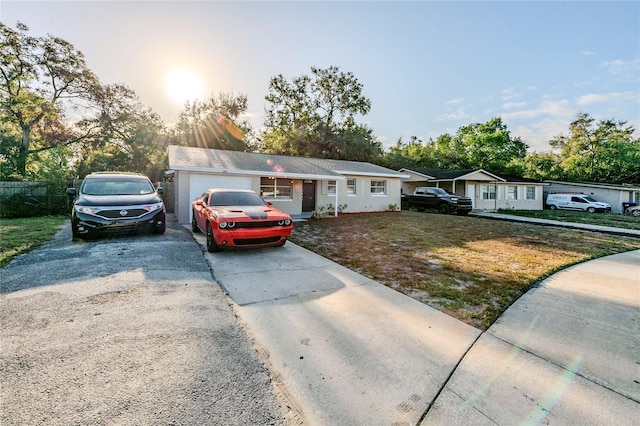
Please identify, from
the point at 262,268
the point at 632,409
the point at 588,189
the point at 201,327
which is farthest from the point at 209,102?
the point at 588,189

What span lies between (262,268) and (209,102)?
29.4 m

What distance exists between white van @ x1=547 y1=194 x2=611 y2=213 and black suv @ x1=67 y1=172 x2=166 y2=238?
31109 millimetres

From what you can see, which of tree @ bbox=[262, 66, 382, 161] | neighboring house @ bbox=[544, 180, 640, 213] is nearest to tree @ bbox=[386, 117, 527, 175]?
tree @ bbox=[262, 66, 382, 161]

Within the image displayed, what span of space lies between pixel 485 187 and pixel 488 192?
0.56 m

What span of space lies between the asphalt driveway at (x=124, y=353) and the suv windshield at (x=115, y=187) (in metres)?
3.39

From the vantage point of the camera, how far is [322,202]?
1619cm

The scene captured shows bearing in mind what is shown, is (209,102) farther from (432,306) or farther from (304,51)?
(432,306)

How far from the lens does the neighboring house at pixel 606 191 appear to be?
24.8 m

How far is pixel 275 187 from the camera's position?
14516mm

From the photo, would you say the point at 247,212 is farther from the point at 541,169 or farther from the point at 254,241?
the point at 541,169

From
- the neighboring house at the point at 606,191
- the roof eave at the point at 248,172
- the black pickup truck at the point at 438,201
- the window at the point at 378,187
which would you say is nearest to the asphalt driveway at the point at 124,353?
the roof eave at the point at 248,172

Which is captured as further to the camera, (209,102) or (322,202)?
(209,102)

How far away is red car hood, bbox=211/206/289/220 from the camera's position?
6238mm

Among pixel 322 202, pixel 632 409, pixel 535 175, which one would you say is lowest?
pixel 632 409
